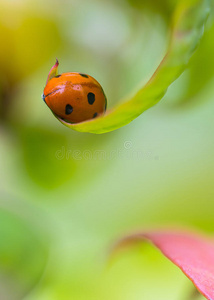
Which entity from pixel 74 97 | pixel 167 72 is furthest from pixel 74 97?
pixel 167 72

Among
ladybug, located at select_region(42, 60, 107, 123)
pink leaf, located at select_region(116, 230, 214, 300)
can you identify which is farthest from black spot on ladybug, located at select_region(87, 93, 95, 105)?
pink leaf, located at select_region(116, 230, 214, 300)

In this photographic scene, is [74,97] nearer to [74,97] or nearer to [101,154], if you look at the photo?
[74,97]

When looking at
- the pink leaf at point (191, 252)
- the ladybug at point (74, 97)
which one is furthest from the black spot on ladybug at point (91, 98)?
the pink leaf at point (191, 252)

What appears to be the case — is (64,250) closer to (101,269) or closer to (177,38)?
(101,269)

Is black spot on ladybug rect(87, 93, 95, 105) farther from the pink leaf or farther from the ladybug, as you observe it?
the pink leaf

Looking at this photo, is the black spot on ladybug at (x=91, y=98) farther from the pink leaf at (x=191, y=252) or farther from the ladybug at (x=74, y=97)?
the pink leaf at (x=191, y=252)

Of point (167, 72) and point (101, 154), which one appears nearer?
point (167, 72)
